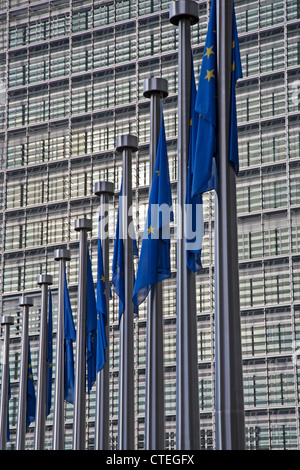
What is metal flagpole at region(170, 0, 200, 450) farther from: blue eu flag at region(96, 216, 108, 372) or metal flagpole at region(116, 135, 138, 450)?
blue eu flag at region(96, 216, 108, 372)

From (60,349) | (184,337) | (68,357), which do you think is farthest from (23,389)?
(184,337)

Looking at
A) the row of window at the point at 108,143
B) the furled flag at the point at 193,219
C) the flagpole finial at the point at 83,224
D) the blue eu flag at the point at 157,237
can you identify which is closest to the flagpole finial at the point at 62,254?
the flagpole finial at the point at 83,224

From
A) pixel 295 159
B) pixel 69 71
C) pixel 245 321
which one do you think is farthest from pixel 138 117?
pixel 245 321

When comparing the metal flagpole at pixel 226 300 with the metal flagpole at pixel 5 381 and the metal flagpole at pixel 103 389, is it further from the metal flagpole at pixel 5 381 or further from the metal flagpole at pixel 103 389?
the metal flagpole at pixel 5 381

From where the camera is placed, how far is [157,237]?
15102 millimetres

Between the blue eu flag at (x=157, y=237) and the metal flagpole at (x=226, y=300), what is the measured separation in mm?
3417

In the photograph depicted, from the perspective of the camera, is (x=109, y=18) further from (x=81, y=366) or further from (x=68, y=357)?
(x=81, y=366)

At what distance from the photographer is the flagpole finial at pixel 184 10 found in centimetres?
1437

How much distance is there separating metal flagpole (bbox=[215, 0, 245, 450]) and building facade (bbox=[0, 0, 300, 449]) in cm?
4570

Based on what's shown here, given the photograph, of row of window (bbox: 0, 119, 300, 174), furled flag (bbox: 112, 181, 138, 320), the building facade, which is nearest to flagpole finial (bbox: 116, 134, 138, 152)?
furled flag (bbox: 112, 181, 138, 320)

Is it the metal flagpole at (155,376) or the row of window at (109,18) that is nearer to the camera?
the metal flagpole at (155,376)

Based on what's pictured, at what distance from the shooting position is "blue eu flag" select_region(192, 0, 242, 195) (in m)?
11.7

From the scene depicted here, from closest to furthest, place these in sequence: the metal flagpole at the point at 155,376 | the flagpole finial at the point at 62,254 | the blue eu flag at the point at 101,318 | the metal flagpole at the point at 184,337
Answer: the metal flagpole at the point at 184,337, the metal flagpole at the point at 155,376, the blue eu flag at the point at 101,318, the flagpole finial at the point at 62,254

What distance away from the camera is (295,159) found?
195ft
